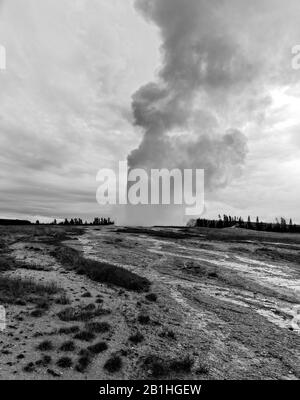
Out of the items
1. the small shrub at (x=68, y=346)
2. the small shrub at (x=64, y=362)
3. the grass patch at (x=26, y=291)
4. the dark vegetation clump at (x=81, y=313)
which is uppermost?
the grass patch at (x=26, y=291)

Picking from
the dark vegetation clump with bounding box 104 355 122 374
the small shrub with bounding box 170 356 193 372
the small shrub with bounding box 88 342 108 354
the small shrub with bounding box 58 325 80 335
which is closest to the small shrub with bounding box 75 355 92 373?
the small shrub with bounding box 88 342 108 354

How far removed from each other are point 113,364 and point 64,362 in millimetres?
2115

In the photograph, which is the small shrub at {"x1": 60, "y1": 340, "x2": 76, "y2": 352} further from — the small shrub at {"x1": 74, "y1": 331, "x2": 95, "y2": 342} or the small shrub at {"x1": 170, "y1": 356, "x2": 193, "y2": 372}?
the small shrub at {"x1": 170, "y1": 356, "x2": 193, "y2": 372}

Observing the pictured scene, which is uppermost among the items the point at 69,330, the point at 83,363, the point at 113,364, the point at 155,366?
the point at 69,330

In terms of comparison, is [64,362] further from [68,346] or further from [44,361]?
[68,346]

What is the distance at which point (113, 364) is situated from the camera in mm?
12781

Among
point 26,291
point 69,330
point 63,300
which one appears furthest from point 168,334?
point 26,291

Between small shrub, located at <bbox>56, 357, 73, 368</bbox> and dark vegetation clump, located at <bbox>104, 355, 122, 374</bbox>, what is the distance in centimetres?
154

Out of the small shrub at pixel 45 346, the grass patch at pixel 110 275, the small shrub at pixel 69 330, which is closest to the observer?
the small shrub at pixel 45 346

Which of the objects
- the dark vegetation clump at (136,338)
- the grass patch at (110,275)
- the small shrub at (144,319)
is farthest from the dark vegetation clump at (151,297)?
the dark vegetation clump at (136,338)

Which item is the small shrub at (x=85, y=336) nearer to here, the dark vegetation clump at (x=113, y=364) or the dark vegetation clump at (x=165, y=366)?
the dark vegetation clump at (x=113, y=364)

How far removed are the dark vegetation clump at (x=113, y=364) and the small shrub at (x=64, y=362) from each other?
1537mm

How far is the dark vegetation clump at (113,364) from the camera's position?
12.5 meters
